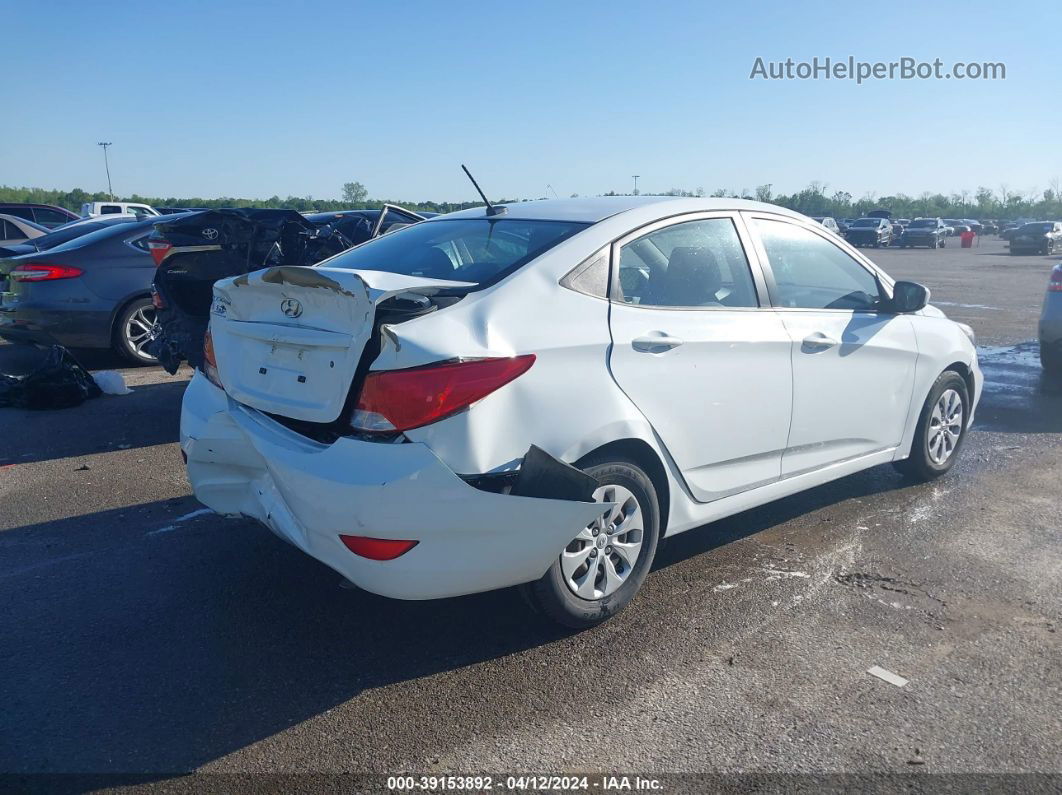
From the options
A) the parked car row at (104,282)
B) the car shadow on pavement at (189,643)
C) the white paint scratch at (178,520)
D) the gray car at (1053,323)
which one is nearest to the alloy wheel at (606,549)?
the car shadow on pavement at (189,643)

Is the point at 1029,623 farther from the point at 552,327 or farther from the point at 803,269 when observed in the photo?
the point at 552,327

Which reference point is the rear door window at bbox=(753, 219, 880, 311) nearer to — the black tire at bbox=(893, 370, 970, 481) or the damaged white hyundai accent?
the damaged white hyundai accent

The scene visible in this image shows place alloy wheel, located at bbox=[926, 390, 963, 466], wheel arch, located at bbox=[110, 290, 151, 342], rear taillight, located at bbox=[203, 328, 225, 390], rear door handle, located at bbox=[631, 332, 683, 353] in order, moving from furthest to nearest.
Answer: wheel arch, located at bbox=[110, 290, 151, 342]
alloy wheel, located at bbox=[926, 390, 963, 466]
rear taillight, located at bbox=[203, 328, 225, 390]
rear door handle, located at bbox=[631, 332, 683, 353]

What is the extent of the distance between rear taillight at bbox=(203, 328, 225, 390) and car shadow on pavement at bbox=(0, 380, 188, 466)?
2.86m

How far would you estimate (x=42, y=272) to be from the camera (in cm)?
934

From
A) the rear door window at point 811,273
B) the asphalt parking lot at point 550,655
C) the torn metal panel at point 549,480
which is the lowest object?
the asphalt parking lot at point 550,655

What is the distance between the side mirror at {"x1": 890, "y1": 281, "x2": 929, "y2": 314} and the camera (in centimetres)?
526

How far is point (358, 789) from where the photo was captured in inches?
112

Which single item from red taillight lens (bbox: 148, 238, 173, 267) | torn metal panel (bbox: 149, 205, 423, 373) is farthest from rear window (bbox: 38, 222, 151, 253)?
red taillight lens (bbox: 148, 238, 173, 267)

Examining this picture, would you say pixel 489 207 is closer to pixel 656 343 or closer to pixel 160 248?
pixel 656 343

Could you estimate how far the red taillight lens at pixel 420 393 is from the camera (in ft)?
10.7

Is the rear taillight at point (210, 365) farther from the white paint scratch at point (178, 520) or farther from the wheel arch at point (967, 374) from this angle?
the wheel arch at point (967, 374)

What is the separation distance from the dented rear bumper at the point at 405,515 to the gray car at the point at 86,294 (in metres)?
6.75

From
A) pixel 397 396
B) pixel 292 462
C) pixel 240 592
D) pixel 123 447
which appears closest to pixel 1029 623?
pixel 397 396
